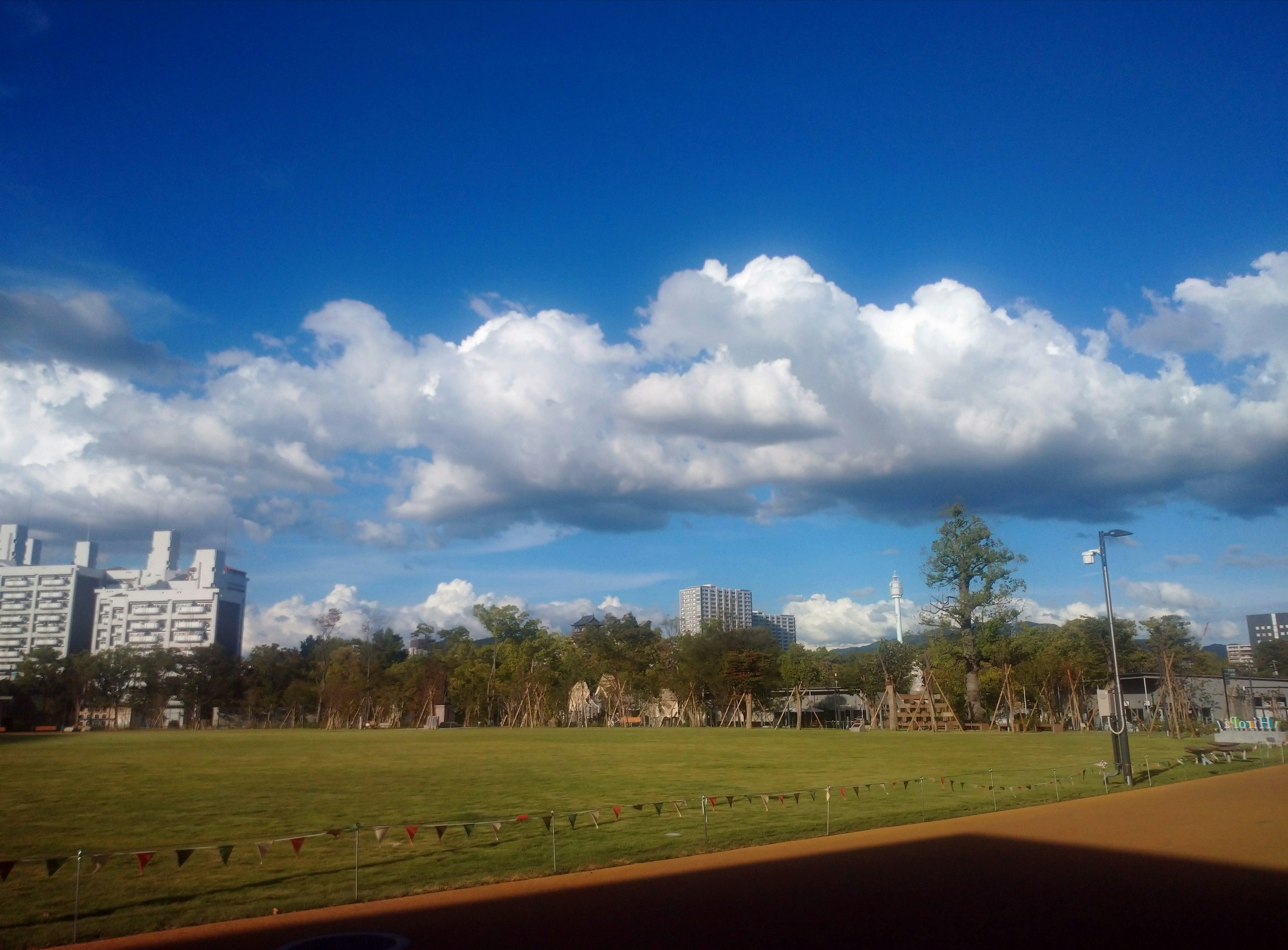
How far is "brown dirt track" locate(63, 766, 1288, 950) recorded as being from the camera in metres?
10.3

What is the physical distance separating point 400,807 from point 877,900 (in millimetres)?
14344

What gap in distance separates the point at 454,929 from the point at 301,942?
1.79 metres

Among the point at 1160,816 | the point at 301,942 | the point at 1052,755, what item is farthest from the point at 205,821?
the point at 1052,755

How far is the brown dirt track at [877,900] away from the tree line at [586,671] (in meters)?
58.8

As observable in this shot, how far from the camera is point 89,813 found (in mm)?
21109

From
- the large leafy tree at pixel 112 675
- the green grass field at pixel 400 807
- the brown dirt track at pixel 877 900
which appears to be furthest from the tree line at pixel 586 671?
the brown dirt track at pixel 877 900

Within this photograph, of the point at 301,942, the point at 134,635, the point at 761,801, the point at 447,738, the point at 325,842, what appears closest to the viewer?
the point at 301,942

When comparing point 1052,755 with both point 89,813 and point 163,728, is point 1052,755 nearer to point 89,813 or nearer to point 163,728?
point 89,813

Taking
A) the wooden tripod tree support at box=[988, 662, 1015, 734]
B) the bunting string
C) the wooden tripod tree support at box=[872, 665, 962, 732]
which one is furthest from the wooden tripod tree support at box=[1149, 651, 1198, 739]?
the bunting string

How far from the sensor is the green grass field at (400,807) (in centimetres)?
1359

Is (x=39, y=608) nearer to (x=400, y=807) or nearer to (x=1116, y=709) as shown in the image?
(x=400, y=807)

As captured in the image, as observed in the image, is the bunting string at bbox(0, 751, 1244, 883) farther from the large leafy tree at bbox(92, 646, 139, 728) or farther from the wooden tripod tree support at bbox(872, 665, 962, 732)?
the large leafy tree at bbox(92, 646, 139, 728)

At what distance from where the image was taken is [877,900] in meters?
12.0

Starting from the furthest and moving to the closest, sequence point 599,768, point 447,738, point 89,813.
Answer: point 447,738
point 599,768
point 89,813
